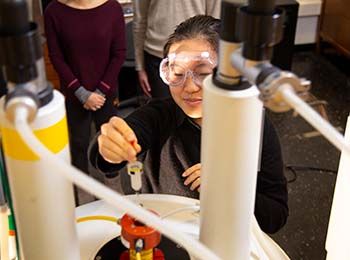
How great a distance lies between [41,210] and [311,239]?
1.75 m

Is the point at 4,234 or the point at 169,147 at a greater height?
the point at 4,234

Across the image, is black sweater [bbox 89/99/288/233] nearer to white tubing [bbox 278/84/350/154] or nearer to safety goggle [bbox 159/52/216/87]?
safety goggle [bbox 159/52/216/87]

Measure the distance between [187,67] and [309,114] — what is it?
2.34ft

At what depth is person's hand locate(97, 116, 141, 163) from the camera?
2.77 feet

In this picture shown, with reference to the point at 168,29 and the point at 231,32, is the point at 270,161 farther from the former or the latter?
the point at 168,29

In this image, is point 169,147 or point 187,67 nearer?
point 187,67

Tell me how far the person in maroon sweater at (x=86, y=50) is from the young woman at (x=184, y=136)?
91 cm

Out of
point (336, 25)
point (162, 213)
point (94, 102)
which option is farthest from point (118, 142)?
point (336, 25)

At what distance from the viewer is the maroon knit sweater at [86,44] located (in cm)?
217

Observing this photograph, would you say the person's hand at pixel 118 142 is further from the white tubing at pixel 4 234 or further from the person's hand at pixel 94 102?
the person's hand at pixel 94 102

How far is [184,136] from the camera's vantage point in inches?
53.3

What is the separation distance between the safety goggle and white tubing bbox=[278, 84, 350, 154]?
638 millimetres

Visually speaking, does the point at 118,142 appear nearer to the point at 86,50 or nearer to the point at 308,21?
the point at 86,50

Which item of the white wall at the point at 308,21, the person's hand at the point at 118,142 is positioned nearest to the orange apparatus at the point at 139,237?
the person's hand at the point at 118,142
